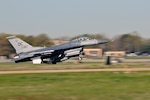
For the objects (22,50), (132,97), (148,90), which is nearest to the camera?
(132,97)

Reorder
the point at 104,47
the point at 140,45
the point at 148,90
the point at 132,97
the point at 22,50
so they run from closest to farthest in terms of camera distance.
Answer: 1. the point at 132,97
2. the point at 148,90
3. the point at 22,50
4. the point at 140,45
5. the point at 104,47

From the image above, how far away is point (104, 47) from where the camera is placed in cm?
18662

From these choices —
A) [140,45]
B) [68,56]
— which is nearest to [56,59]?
[68,56]

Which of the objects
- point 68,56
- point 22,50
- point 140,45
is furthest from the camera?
point 140,45

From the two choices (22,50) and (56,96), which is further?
(22,50)

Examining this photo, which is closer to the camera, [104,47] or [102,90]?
[102,90]

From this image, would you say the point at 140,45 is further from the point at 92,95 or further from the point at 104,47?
the point at 92,95

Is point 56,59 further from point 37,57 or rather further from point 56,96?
point 56,96

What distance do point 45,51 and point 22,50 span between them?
3.58 metres

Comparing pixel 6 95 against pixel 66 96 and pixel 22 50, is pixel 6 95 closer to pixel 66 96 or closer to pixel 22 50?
pixel 66 96

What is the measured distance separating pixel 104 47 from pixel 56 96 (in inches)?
6782

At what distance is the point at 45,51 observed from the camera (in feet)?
170

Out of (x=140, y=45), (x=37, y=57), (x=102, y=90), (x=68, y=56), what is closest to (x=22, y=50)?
(x=37, y=57)

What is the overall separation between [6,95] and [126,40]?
543 feet
